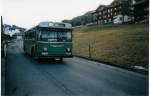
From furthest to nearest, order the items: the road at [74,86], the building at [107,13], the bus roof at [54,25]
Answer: the building at [107,13] < the bus roof at [54,25] < the road at [74,86]

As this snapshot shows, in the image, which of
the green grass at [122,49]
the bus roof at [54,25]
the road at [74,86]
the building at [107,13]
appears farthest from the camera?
the building at [107,13]

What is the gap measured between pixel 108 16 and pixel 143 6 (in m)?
44.3

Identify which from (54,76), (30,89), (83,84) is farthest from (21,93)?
(54,76)

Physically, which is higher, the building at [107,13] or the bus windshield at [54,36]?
the building at [107,13]

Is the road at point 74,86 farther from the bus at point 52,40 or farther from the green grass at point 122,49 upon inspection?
the bus at point 52,40

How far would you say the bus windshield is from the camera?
1909 cm

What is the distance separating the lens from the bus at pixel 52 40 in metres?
19.0

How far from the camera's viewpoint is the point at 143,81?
11758mm

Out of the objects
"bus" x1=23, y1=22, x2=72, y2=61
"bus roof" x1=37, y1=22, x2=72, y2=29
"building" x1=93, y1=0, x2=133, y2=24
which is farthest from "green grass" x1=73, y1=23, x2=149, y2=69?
"building" x1=93, y1=0, x2=133, y2=24

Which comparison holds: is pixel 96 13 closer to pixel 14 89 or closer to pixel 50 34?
pixel 50 34

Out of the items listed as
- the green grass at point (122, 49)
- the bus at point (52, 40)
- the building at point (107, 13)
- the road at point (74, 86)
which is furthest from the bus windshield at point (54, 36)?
the building at point (107, 13)

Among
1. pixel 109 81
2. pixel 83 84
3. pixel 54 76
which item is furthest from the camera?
pixel 54 76

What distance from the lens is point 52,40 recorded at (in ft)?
63.2

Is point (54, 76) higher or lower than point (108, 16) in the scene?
lower
